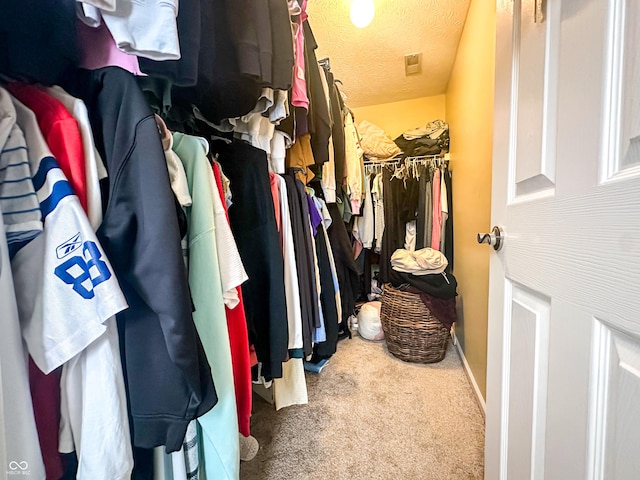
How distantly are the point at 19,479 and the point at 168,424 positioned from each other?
0.18m

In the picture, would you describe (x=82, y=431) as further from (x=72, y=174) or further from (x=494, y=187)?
(x=494, y=187)

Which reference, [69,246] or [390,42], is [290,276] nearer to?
[69,246]

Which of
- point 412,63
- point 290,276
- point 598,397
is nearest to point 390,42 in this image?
point 412,63

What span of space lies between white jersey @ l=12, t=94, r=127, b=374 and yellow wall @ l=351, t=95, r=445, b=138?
298 centimetres

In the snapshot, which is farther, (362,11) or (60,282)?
(362,11)

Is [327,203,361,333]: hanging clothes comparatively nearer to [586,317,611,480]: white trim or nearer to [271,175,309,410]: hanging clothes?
[271,175,309,410]: hanging clothes

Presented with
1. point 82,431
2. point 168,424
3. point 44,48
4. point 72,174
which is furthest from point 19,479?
point 44,48

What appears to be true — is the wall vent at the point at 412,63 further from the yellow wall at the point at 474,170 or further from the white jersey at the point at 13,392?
the white jersey at the point at 13,392

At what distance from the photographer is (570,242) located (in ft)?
1.46

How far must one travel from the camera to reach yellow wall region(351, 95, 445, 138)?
9.30 feet

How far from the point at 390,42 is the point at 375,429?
7.70ft

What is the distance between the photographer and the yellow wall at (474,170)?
1.35m

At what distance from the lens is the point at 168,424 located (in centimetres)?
49

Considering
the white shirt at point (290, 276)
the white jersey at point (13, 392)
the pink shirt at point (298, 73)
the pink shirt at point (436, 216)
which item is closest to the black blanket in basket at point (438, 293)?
the pink shirt at point (436, 216)
